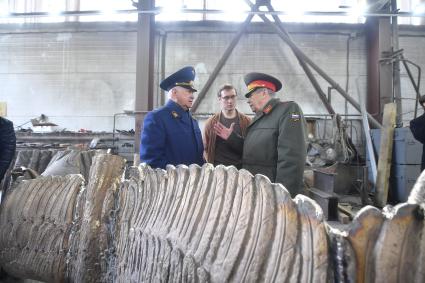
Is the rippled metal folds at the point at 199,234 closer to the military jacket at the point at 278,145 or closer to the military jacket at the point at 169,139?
the military jacket at the point at 169,139

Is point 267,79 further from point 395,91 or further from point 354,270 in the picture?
point 395,91

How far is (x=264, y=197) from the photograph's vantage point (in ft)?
2.41

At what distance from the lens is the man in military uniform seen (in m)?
2.13

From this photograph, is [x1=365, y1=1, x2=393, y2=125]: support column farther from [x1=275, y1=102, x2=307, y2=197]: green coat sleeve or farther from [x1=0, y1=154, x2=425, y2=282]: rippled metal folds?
[x1=0, y1=154, x2=425, y2=282]: rippled metal folds

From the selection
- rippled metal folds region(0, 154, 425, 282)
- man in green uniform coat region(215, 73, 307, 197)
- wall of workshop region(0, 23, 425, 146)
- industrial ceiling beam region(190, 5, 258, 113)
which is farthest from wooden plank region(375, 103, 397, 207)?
rippled metal folds region(0, 154, 425, 282)

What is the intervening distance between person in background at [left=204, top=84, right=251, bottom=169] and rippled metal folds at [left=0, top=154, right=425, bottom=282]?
1.52m

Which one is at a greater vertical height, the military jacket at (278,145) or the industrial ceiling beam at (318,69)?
the industrial ceiling beam at (318,69)

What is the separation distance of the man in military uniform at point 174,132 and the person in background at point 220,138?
15.3 inches

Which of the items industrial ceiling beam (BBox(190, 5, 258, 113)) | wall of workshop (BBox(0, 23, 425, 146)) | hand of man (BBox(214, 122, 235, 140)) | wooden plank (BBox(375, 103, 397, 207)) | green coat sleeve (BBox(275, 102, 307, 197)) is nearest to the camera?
green coat sleeve (BBox(275, 102, 307, 197))

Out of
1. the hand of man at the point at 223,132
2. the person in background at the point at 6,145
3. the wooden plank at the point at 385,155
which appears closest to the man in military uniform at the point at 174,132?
the hand of man at the point at 223,132

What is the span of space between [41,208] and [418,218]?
1.38 metres

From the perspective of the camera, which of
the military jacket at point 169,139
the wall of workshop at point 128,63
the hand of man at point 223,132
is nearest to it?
the military jacket at point 169,139

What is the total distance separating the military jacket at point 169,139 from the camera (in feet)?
6.98

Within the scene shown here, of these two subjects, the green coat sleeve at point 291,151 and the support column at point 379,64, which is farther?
the support column at point 379,64
